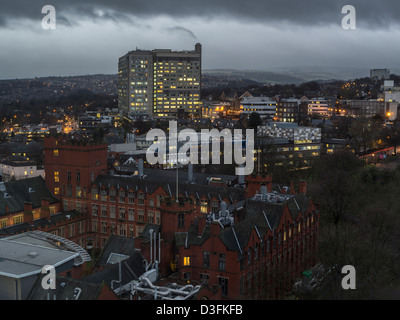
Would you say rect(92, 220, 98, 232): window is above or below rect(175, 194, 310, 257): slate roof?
below

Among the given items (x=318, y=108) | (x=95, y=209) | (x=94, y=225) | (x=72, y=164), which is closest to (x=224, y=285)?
(x=95, y=209)

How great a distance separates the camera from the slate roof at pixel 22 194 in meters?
58.8

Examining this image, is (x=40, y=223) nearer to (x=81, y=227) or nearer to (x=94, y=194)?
(x=81, y=227)

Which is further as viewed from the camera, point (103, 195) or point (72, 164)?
point (72, 164)

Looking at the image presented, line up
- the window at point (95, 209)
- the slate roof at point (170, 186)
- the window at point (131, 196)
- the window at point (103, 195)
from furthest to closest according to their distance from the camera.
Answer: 1. the window at point (95, 209)
2. the window at point (103, 195)
3. the window at point (131, 196)
4. the slate roof at point (170, 186)

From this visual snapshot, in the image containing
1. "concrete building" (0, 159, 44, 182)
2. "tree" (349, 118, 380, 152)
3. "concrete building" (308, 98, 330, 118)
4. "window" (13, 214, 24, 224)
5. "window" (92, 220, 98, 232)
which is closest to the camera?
"window" (13, 214, 24, 224)

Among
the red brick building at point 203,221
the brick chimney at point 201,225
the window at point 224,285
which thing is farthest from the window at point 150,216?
the window at point 224,285

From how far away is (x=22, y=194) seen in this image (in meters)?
61.6

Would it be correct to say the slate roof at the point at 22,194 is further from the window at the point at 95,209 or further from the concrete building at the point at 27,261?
the concrete building at the point at 27,261

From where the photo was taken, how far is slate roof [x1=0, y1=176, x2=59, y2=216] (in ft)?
193

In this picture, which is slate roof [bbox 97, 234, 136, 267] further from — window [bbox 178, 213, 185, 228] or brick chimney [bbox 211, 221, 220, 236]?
brick chimney [bbox 211, 221, 220, 236]

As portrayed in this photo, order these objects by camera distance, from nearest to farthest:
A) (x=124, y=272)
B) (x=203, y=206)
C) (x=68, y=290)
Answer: (x=68, y=290) < (x=124, y=272) < (x=203, y=206)

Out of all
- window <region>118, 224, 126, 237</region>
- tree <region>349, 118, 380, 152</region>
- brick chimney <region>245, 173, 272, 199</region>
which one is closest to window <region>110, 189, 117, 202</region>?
window <region>118, 224, 126, 237</region>
